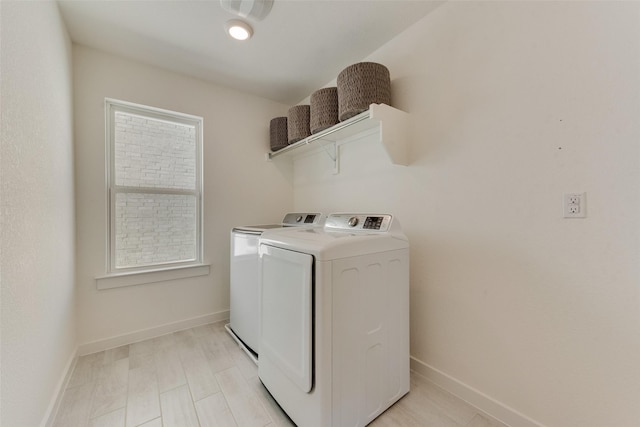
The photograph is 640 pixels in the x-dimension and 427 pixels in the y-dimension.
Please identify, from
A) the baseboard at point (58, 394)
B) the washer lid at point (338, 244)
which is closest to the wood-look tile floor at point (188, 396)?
the baseboard at point (58, 394)

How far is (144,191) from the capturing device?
2.15 metres

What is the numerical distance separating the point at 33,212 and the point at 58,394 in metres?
1.07

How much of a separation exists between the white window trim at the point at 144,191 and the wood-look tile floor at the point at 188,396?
0.56m

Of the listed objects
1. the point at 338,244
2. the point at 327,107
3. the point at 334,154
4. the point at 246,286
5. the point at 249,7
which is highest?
the point at 249,7

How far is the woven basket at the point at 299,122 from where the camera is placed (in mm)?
2268

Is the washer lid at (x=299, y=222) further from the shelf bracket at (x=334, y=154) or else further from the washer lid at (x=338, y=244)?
the washer lid at (x=338, y=244)

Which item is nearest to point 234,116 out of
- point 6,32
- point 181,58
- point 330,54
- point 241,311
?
point 181,58

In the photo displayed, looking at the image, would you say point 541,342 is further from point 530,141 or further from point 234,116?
point 234,116

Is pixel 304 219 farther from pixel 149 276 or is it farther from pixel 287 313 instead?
pixel 149 276

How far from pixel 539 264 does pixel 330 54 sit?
6.55 feet

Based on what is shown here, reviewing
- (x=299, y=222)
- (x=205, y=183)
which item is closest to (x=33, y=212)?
(x=205, y=183)

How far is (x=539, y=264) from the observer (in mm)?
1176

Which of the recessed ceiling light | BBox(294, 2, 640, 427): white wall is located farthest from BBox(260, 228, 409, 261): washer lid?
the recessed ceiling light

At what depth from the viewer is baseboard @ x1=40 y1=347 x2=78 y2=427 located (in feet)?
3.98
